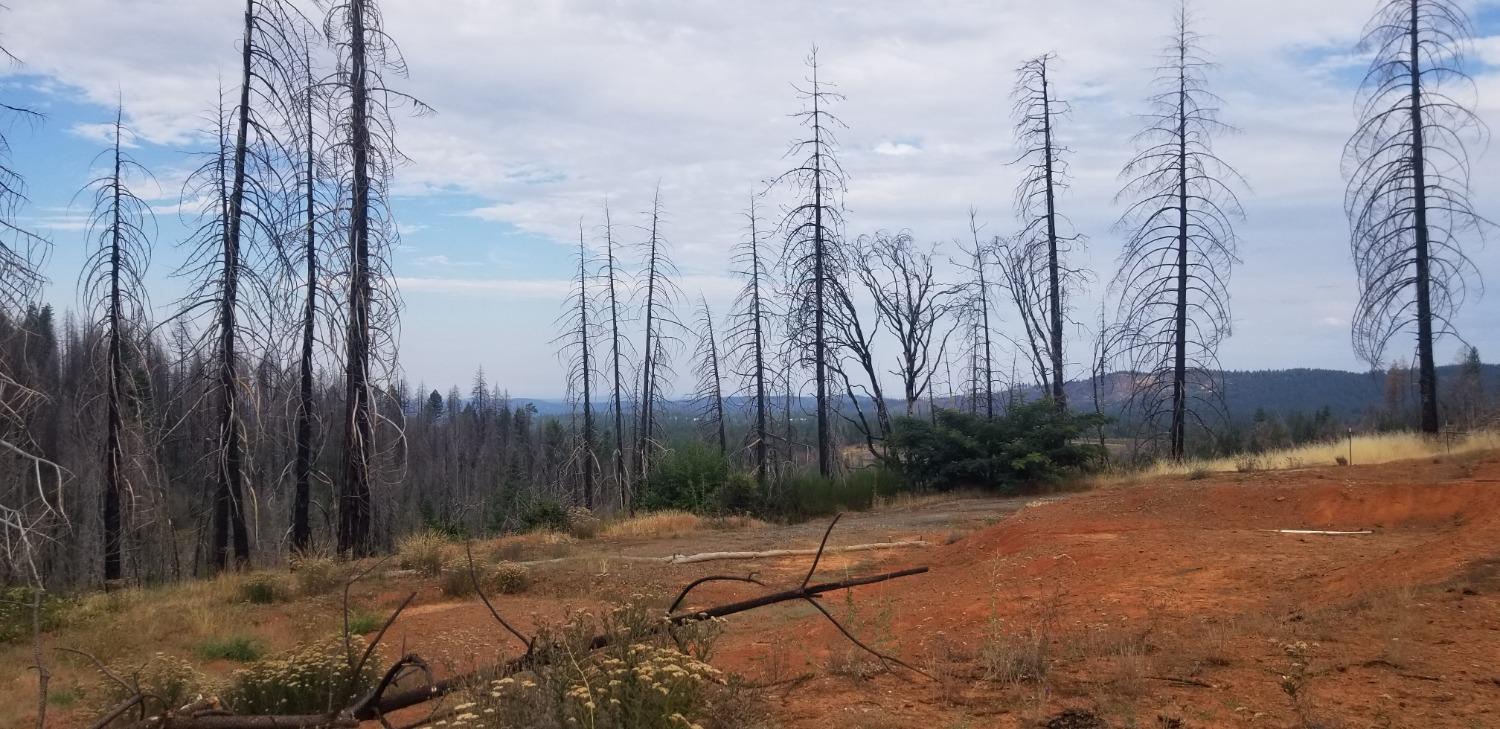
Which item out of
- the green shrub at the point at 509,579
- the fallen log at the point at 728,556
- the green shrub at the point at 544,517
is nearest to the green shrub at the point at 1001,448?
the fallen log at the point at 728,556

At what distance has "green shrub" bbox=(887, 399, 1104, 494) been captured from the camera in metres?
23.7

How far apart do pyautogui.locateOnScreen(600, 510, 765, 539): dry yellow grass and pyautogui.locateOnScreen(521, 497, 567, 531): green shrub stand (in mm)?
1146

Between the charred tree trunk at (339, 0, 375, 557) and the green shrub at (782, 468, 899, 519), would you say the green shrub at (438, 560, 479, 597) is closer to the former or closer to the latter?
the charred tree trunk at (339, 0, 375, 557)

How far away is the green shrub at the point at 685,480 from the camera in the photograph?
24672 millimetres

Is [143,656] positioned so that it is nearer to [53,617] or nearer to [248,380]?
[53,617]

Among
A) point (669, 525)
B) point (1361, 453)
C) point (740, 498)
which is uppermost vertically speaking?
point (1361, 453)

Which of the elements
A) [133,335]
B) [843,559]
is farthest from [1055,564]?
[133,335]

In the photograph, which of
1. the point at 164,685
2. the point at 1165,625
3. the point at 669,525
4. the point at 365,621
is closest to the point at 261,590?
the point at 365,621

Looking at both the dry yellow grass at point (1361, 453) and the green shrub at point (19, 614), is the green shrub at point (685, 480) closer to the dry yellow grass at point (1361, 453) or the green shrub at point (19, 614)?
the dry yellow grass at point (1361, 453)

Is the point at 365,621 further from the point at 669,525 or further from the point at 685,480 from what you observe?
the point at 685,480

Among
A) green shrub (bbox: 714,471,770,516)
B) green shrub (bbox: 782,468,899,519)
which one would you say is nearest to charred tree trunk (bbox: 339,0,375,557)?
green shrub (bbox: 714,471,770,516)

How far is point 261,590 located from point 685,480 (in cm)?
1333

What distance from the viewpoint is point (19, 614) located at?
1102 centimetres

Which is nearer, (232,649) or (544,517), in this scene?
(232,649)
